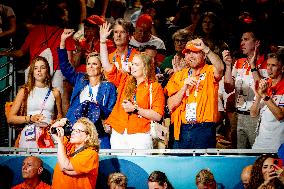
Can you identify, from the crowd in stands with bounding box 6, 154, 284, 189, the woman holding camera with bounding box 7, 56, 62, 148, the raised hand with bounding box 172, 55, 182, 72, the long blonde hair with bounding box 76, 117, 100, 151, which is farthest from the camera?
the raised hand with bounding box 172, 55, 182, 72

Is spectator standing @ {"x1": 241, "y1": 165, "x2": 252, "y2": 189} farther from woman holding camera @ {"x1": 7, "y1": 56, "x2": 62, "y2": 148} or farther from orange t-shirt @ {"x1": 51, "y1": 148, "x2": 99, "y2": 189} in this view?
woman holding camera @ {"x1": 7, "y1": 56, "x2": 62, "y2": 148}

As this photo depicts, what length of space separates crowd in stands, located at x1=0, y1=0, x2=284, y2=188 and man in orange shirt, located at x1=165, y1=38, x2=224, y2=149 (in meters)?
0.01

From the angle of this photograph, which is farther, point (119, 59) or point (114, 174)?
point (119, 59)

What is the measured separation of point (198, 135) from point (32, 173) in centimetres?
206

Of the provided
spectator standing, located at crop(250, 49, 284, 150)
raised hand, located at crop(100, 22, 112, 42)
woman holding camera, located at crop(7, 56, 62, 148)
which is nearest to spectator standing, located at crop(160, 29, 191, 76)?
raised hand, located at crop(100, 22, 112, 42)

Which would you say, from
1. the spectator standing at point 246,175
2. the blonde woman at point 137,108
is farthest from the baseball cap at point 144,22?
the spectator standing at point 246,175

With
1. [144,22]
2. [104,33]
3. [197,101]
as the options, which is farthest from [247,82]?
[144,22]

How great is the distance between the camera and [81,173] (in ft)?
21.6

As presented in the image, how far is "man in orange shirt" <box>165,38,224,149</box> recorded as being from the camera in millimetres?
7062

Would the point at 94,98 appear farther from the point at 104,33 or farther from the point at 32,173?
the point at 32,173

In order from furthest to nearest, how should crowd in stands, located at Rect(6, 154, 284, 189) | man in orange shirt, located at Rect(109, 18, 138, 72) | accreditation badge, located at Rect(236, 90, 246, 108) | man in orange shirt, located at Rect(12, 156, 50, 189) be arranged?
man in orange shirt, located at Rect(109, 18, 138, 72) < accreditation badge, located at Rect(236, 90, 246, 108) < man in orange shirt, located at Rect(12, 156, 50, 189) < crowd in stands, located at Rect(6, 154, 284, 189)

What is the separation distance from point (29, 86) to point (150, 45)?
2.06m

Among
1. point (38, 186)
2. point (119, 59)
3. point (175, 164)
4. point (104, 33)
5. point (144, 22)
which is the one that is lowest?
point (38, 186)

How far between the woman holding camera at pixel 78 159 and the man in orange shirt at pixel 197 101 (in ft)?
3.67
